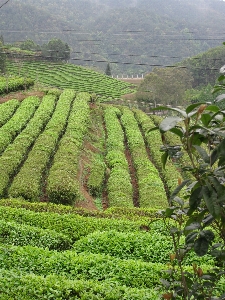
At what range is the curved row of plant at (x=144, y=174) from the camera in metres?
13.0

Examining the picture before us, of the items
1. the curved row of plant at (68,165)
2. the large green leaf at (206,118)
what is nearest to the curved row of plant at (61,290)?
the large green leaf at (206,118)

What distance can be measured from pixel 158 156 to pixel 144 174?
2.61 meters

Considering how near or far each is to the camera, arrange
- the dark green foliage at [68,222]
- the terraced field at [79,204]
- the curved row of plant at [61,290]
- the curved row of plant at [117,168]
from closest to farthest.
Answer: the curved row of plant at [61,290] → the terraced field at [79,204] → the dark green foliage at [68,222] → the curved row of plant at [117,168]

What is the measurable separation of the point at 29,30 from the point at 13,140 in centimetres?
8050

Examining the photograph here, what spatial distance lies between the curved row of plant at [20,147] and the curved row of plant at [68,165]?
102 centimetres

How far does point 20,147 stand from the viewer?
14469mm

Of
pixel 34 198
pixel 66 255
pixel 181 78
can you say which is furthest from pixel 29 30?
pixel 66 255

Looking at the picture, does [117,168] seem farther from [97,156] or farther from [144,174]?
[97,156]

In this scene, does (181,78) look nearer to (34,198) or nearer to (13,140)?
(13,140)

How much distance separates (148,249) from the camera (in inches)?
263

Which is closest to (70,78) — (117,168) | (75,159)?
(117,168)

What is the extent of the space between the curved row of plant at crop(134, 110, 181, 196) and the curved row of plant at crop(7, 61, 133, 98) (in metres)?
14.9

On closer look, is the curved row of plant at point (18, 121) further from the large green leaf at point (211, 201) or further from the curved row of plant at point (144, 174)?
the large green leaf at point (211, 201)

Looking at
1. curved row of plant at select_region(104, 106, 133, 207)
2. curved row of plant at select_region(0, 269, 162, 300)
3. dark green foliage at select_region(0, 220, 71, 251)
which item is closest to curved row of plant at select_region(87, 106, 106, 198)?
curved row of plant at select_region(104, 106, 133, 207)
